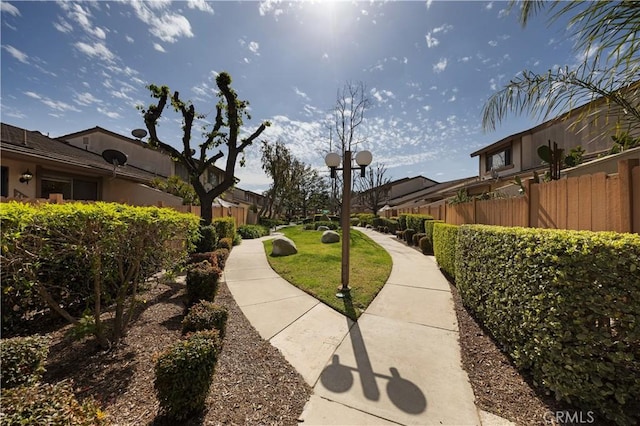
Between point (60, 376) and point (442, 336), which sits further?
point (442, 336)

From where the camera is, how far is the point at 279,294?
5617mm

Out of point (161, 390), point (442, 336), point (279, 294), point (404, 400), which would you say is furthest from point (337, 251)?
point (161, 390)

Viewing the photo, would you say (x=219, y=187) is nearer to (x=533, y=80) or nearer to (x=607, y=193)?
(x=533, y=80)

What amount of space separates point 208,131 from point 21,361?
1159 centimetres

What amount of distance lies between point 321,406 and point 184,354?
4.55 ft

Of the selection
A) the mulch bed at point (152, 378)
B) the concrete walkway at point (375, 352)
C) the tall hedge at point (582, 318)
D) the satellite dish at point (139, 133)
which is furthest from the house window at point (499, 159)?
the satellite dish at point (139, 133)

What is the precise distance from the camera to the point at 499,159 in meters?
19.4

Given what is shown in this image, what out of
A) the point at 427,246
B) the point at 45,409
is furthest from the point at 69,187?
the point at 427,246

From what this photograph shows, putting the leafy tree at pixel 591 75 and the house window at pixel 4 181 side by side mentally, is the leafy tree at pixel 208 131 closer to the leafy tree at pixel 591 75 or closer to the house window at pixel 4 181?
the house window at pixel 4 181

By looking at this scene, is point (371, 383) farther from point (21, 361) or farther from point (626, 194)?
point (626, 194)

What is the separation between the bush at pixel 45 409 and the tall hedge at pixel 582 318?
3.78 meters

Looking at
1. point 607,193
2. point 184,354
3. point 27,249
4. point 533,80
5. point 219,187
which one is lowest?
point 184,354

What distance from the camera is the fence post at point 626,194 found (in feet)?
8.38

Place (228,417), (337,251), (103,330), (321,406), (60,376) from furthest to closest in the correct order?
(337,251) → (103,330) → (60,376) → (321,406) → (228,417)
